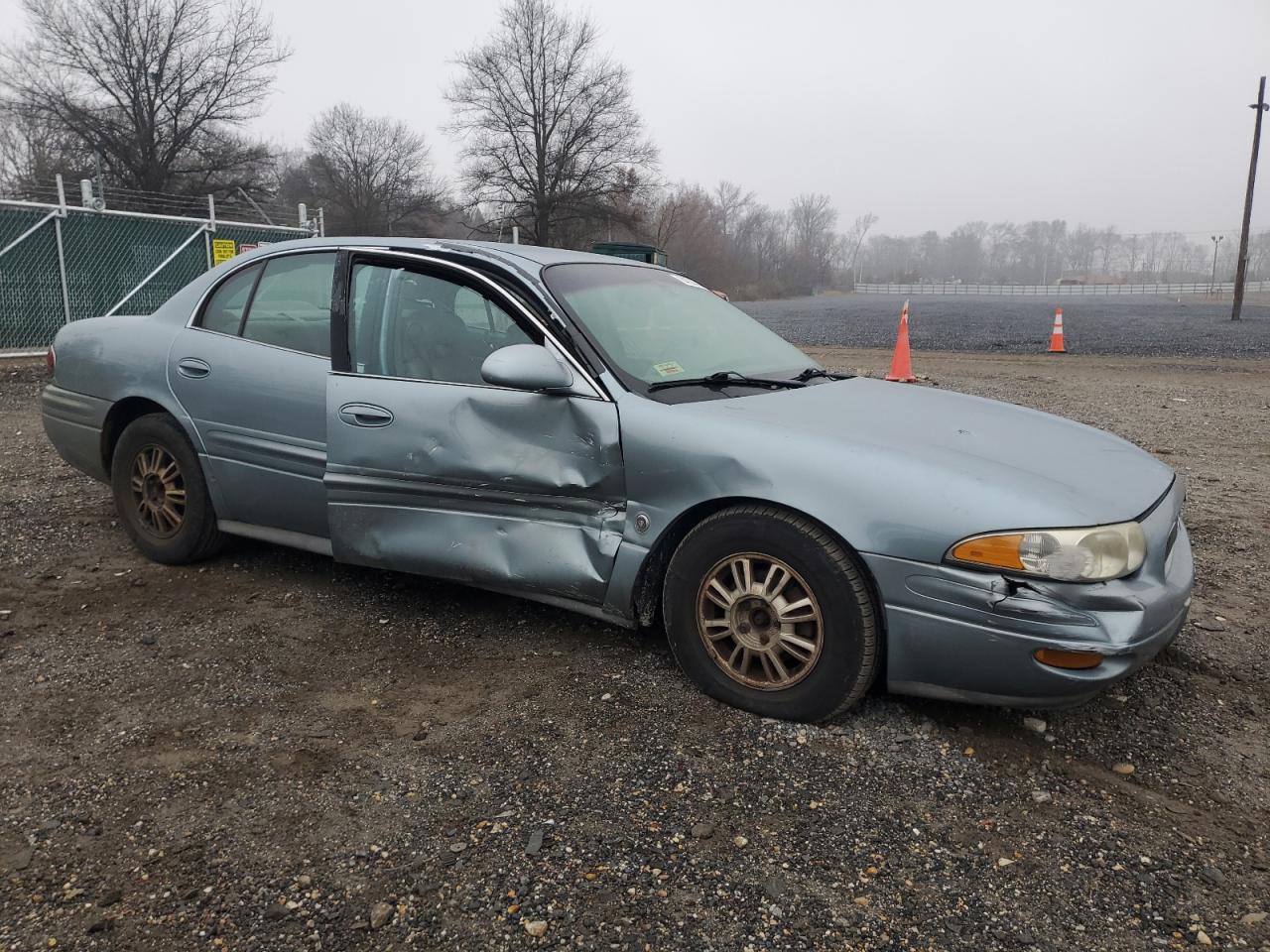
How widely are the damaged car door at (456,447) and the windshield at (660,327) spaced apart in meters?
0.20

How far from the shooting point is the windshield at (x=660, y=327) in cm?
334

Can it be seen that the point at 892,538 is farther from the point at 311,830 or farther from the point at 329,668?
the point at 329,668

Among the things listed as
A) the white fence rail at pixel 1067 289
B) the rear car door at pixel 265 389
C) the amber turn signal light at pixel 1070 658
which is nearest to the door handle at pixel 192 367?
the rear car door at pixel 265 389

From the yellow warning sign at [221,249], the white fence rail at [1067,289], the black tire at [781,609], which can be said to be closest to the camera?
the black tire at [781,609]

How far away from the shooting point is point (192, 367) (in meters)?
4.02

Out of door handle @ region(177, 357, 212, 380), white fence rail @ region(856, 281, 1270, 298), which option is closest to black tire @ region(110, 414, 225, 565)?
door handle @ region(177, 357, 212, 380)

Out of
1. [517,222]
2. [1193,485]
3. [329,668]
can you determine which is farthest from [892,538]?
[517,222]

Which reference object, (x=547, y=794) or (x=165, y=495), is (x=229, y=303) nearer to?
(x=165, y=495)

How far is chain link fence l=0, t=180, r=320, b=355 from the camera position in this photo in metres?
12.9

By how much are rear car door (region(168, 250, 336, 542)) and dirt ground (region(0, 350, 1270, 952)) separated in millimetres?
442

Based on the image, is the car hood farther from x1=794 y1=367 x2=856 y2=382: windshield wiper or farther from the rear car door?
the rear car door

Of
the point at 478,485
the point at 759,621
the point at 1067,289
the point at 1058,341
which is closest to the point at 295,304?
the point at 478,485

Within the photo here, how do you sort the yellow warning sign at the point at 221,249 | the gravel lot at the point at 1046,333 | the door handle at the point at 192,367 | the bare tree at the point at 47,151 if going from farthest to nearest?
the bare tree at the point at 47,151, the gravel lot at the point at 1046,333, the yellow warning sign at the point at 221,249, the door handle at the point at 192,367

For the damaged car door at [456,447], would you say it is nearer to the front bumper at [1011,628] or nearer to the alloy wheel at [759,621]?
the alloy wheel at [759,621]
